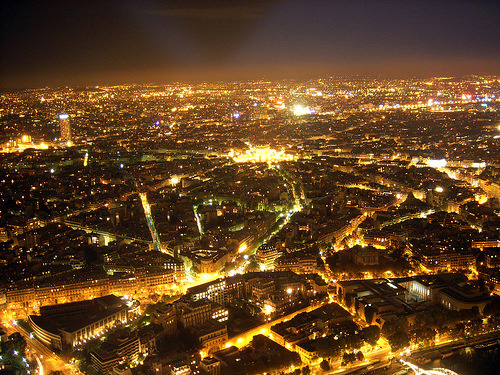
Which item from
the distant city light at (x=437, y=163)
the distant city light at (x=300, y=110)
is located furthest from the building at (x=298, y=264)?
the distant city light at (x=300, y=110)

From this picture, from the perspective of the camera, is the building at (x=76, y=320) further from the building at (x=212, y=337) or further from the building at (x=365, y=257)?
the building at (x=365, y=257)

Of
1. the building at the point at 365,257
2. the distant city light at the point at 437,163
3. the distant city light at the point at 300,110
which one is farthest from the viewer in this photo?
the distant city light at the point at 300,110

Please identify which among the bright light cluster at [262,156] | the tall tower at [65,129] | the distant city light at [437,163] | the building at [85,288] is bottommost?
the building at [85,288]

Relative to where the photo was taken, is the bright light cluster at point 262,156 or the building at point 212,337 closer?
the building at point 212,337

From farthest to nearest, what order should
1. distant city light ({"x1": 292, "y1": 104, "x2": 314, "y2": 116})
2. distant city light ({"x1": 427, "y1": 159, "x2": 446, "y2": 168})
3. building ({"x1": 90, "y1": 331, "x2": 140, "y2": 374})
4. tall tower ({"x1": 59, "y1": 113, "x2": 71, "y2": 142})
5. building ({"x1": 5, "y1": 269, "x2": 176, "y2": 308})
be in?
distant city light ({"x1": 292, "y1": 104, "x2": 314, "y2": 116})
tall tower ({"x1": 59, "y1": 113, "x2": 71, "y2": 142})
distant city light ({"x1": 427, "y1": 159, "x2": 446, "y2": 168})
building ({"x1": 5, "y1": 269, "x2": 176, "y2": 308})
building ({"x1": 90, "y1": 331, "x2": 140, "y2": 374})

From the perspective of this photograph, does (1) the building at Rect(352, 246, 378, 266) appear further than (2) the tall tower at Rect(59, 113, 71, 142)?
No

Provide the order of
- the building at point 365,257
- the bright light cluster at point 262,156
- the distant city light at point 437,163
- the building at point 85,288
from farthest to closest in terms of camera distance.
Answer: the bright light cluster at point 262,156
the distant city light at point 437,163
the building at point 365,257
the building at point 85,288

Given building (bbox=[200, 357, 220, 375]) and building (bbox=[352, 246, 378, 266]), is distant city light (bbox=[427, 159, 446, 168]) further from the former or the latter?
building (bbox=[200, 357, 220, 375])

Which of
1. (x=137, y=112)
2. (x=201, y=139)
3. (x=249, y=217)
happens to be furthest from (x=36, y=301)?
(x=137, y=112)

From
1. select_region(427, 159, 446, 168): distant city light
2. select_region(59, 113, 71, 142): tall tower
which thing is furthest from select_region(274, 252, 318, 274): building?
select_region(59, 113, 71, 142): tall tower
